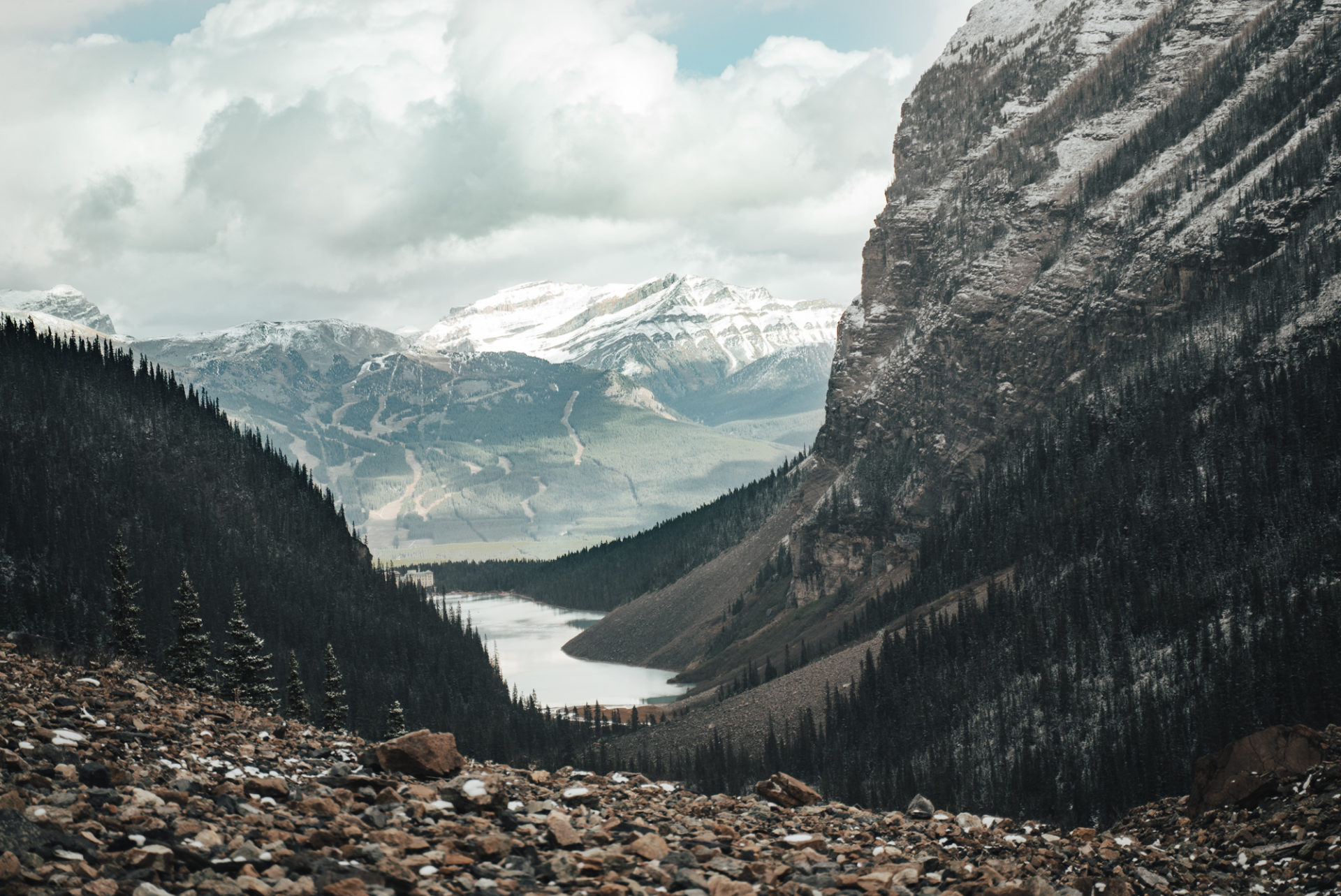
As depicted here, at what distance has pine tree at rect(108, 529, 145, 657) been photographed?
7062cm

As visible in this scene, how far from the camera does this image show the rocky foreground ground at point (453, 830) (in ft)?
67.0

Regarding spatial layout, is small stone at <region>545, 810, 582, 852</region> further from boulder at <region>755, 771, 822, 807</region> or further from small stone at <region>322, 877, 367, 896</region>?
boulder at <region>755, 771, 822, 807</region>

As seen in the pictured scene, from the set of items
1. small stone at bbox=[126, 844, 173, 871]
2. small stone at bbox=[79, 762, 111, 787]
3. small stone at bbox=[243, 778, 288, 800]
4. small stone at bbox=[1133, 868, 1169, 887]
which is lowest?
small stone at bbox=[1133, 868, 1169, 887]

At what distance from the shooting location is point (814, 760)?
158875 mm

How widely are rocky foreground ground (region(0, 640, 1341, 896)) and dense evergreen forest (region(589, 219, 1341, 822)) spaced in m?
89.9

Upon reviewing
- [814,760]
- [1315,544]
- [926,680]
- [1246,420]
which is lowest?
[814,760]

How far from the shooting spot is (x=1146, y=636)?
484 ft

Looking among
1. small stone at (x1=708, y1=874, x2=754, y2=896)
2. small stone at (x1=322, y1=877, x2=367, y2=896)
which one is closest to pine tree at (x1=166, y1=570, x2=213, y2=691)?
small stone at (x1=322, y1=877, x2=367, y2=896)

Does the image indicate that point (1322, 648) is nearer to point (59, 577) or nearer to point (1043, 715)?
point (1043, 715)

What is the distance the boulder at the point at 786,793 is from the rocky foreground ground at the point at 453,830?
0.09 meters

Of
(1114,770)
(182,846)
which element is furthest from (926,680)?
(182,846)

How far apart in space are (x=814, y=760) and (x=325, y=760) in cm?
13604

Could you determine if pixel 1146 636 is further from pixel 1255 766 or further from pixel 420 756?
pixel 420 756

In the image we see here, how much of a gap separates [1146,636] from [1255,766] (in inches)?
4610
